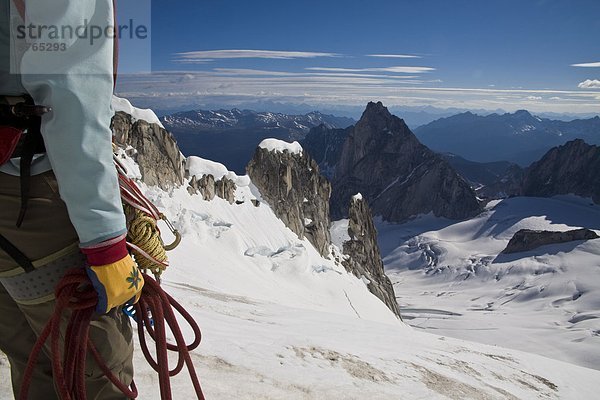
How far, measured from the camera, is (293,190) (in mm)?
53750

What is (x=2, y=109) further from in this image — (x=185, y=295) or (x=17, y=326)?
(x=185, y=295)

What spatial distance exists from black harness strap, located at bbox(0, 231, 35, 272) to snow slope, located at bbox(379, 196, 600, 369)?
6790 centimetres

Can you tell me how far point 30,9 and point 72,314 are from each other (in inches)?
63.3

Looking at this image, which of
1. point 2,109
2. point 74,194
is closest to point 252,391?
point 74,194

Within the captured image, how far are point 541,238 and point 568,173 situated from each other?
7032cm

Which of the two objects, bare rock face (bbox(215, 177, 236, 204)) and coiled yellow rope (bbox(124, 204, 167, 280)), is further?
bare rock face (bbox(215, 177, 236, 204))

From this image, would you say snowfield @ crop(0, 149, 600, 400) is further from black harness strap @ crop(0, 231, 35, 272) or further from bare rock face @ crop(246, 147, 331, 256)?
bare rock face @ crop(246, 147, 331, 256)

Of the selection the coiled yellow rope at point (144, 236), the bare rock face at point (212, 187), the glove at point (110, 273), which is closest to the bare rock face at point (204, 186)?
the bare rock face at point (212, 187)

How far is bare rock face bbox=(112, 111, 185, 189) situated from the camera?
31.7m

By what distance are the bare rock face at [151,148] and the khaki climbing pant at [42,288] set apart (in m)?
29.7

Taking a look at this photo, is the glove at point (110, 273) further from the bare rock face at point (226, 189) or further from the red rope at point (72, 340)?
the bare rock face at point (226, 189)

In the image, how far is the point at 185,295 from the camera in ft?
30.5

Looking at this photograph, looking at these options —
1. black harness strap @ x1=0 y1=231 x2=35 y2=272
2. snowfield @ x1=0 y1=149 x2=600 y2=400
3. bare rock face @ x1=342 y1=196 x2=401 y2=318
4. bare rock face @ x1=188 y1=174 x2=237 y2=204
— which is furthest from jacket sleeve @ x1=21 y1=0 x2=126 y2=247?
bare rock face @ x1=342 y1=196 x2=401 y2=318

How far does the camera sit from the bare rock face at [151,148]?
31672 millimetres
